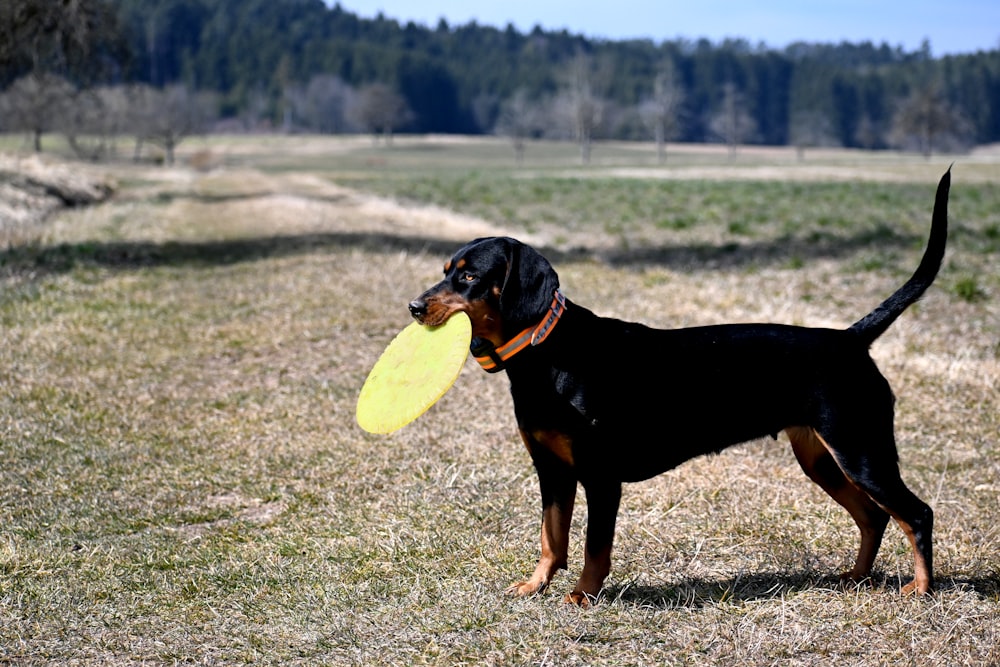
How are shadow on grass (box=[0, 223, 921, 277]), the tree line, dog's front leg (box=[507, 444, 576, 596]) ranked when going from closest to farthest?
dog's front leg (box=[507, 444, 576, 596])
shadow on grass (box=[0, 223, 921, 277])
the tree line

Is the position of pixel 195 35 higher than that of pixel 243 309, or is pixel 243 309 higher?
pixel 195 35

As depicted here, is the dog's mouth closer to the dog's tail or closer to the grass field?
the grass field

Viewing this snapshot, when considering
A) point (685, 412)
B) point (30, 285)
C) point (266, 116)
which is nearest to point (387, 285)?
point (30, 285)

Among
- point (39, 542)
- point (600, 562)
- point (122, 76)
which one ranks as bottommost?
point (39, 542)

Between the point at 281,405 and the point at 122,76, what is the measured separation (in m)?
13.2

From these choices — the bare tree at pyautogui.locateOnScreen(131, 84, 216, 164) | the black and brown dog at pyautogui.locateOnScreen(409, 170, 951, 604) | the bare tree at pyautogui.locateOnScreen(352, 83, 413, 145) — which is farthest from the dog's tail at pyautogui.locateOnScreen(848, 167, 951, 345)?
the bare tree at pyautogui.locateOnScreen(352, 83, 413, 145)

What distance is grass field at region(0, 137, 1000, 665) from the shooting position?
3.60m

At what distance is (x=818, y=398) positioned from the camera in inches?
148

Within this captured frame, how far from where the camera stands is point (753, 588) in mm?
4078

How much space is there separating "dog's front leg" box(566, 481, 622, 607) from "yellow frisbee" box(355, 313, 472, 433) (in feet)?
2.18

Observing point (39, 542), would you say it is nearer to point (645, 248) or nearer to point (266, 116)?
point (645, 248)

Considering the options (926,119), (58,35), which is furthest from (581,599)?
(926,119)

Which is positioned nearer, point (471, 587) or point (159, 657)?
point (159, 657)

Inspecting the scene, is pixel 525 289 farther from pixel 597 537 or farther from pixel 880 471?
pixel 880 471
